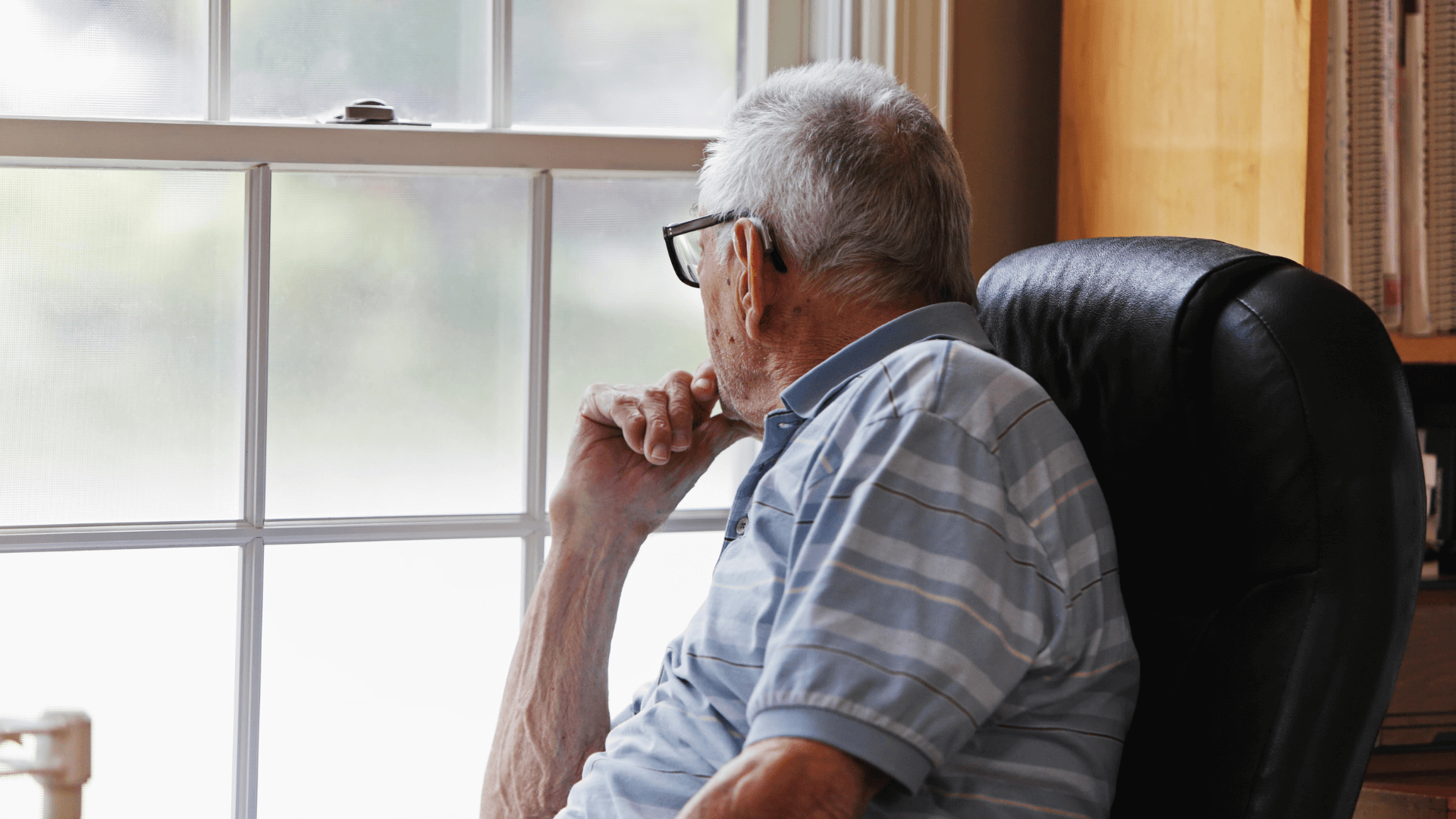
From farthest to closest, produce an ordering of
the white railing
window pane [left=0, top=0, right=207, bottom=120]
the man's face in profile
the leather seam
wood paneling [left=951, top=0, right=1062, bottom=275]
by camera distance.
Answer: wood paneling [left=951, top=0, right=1062, bottom=275] < window pane [left=0, top=0, right=207, bottom=120] < the man's face in profile < the leather seam < the white railing

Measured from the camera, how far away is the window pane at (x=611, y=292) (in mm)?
1631

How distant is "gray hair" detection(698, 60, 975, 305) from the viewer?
3.20 ft

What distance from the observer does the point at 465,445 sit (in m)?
1.63

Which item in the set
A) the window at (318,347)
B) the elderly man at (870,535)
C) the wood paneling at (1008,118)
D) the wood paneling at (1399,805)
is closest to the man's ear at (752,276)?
the elderly man at (870,535)

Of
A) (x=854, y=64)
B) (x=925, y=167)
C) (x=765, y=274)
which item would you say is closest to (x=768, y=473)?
(x=765, y=274)

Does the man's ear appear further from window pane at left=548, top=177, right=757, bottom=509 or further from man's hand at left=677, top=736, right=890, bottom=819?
window pane at left=548, top=177, right=757, bottom=509

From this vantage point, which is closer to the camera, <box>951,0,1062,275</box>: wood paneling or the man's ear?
the man's ear

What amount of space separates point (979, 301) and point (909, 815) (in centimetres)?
54

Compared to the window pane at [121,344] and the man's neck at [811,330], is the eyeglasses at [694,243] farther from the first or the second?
the window pane at [121,344]

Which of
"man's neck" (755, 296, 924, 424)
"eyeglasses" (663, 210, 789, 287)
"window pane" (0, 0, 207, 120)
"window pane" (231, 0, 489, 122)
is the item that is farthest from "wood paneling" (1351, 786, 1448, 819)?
"window pane" (0, 0, 207, 120)

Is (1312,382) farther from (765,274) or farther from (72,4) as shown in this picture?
(72,4)

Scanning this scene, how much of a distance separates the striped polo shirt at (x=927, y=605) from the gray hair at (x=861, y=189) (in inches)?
2.0

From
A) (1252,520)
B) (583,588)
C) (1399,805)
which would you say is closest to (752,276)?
(1252,520)

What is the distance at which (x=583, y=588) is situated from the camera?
4.68 ft
